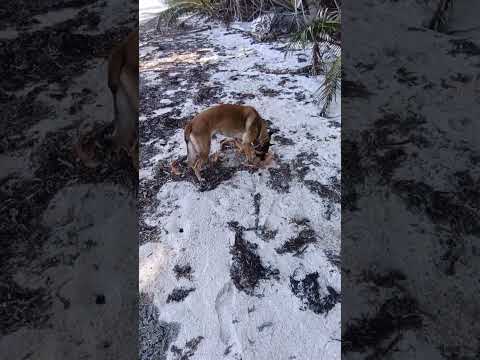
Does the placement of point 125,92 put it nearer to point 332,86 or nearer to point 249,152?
point 249,152

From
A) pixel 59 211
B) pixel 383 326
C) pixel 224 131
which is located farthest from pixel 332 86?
pixel 59 211

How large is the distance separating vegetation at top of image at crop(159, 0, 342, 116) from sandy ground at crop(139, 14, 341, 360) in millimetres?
243

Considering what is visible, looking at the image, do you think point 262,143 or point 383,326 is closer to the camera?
point 383,326

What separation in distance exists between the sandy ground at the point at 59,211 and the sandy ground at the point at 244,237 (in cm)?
28

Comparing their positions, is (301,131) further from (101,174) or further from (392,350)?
(392,350)

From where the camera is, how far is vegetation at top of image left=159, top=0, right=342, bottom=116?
10.7 feet

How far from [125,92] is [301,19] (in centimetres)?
350

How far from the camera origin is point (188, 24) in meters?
5.94

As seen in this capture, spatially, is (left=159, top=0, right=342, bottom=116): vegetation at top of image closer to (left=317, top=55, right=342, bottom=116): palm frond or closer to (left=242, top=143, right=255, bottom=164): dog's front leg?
(left=317, top=55, right=342, bottom=116): palm frond

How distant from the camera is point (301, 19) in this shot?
453 cm

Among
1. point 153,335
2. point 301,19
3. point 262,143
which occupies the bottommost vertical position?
point 153,335

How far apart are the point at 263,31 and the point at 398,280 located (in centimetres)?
420

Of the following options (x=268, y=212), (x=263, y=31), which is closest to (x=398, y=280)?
(x=268, y=212)

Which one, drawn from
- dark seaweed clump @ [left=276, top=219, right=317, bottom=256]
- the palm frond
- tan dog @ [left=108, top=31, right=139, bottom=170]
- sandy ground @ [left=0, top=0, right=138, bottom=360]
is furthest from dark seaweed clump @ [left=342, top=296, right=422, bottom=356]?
the palm frond
